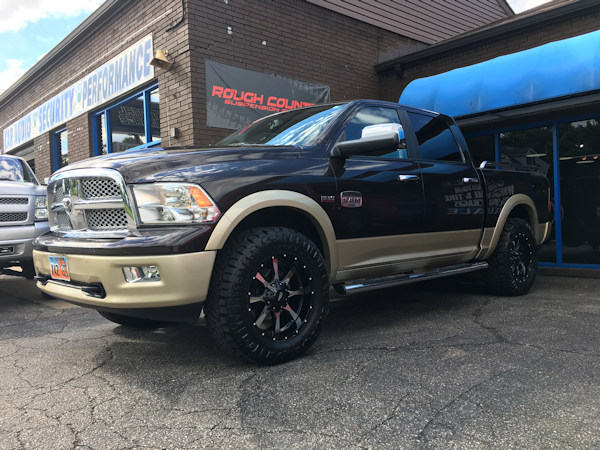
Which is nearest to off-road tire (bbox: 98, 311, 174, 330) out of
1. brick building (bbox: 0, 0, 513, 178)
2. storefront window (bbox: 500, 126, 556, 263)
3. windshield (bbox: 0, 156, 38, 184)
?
windshield (bbox: 0, 156, 38, 184)

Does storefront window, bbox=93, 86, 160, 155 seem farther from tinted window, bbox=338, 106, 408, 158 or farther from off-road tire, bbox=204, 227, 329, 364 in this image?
off-road tire, bbox=204, 227, 329, 364

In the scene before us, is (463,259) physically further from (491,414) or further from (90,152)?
(90,152)

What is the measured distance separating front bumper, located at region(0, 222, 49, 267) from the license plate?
2521 millimetres

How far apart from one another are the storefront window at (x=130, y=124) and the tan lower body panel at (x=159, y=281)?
6.08 m

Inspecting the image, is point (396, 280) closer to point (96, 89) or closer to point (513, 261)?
point (513, 261)

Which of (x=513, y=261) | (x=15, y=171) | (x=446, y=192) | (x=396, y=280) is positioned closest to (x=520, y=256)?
(x=513, y=261)

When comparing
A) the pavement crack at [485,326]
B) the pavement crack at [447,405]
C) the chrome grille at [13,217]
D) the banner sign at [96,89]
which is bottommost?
the pavement crack at [447,405]

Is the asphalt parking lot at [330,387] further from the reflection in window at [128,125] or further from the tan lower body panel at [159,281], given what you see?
the reflection in window at [128,125]

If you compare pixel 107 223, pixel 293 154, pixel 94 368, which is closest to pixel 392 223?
pixel 293 154

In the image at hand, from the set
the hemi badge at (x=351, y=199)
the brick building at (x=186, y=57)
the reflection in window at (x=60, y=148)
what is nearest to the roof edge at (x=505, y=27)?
the brick building at (x=186, y=57)

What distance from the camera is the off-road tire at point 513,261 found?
15.9ft

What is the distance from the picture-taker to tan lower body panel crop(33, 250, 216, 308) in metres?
2.51

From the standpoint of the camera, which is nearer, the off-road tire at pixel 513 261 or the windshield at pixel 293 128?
the windshield at pixel 293 128

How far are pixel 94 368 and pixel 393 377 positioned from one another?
1.89 meters
